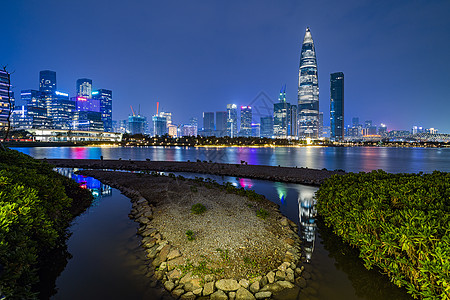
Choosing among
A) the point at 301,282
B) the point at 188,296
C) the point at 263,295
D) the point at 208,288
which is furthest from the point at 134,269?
the point at 301,282

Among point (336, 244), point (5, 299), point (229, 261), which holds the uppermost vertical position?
point (5, 299)

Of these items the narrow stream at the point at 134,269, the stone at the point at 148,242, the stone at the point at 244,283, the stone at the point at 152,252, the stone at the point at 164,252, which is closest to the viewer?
the stone at the point at 244,283

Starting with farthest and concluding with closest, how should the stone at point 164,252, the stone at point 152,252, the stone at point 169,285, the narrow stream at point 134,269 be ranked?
1. the stone at point 152,252
2. the stone at point 164,252
3. the narrow stream at point 134,269
4. the stone at point 169,285

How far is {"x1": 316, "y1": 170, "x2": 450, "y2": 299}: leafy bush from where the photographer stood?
5.62 meters

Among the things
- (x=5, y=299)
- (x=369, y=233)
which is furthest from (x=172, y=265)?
(x=369, y=233)

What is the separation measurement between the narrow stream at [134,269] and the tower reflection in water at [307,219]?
0.18 ft

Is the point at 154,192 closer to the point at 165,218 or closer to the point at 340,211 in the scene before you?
the point at 165,218

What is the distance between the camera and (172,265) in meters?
8.12

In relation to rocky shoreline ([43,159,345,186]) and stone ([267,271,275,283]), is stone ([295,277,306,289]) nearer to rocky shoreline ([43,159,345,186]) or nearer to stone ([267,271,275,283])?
stone ([267,271,275,283])

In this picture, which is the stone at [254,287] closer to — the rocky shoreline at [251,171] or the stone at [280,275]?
the stone at [280,275]

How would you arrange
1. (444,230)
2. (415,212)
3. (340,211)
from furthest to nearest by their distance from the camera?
(340,211) → (415,212) → (444,230)

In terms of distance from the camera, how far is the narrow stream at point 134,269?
7349mm

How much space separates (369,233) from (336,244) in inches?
129

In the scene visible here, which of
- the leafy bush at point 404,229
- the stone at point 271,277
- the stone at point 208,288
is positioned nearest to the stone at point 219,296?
the stone at point 208,288
